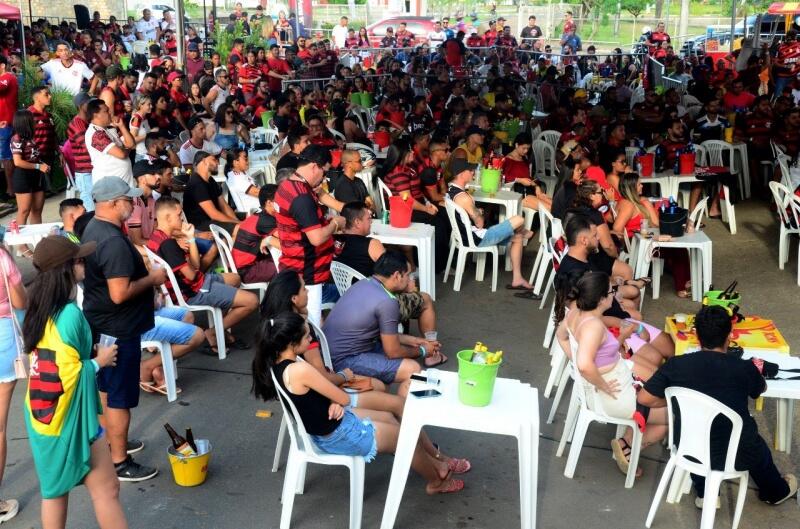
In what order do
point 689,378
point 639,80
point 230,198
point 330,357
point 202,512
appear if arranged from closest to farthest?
point 689,378 → point 202,512 → point 330,357 → point 230,198 → point 639,80

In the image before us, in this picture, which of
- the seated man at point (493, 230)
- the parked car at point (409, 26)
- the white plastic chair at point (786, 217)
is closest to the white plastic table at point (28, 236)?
the seated man at point (493, 230)

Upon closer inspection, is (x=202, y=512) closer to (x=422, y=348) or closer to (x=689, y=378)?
(x=422, y=348)

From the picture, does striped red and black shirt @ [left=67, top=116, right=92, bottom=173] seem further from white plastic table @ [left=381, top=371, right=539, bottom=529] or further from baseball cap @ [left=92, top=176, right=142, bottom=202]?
white plastic table @ [left=381, top=371, right=539, bottom=529]

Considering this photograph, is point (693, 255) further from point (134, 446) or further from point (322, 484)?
point (134, 446)

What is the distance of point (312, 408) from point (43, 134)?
5680 millimetres

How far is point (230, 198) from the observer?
9664 millimetres

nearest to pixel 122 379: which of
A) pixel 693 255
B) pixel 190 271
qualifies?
pixel 190 271

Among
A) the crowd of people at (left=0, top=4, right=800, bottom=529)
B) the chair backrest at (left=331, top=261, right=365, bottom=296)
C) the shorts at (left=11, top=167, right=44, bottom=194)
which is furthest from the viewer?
the shorts at (left=11, top=167, right=44, bottom=194)

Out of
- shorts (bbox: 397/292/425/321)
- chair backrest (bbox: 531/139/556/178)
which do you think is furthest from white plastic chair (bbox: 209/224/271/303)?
chair backrest (bbox: 531/139/556/178)

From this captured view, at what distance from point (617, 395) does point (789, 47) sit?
46.6 ft

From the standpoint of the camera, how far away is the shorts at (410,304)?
6106 mm

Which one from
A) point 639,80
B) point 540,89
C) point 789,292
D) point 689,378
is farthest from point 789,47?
point 689,378

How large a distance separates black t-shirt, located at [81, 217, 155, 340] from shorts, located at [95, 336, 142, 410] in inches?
3.0

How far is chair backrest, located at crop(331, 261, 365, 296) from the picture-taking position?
6.51m
